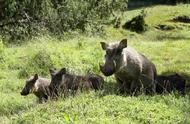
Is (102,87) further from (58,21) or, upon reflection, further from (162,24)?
(162,24)

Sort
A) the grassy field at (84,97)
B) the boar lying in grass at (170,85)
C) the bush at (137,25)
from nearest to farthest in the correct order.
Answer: the grassy field at (84,97) < the boar lying in grass at (170,85) < the bush at (137,25)

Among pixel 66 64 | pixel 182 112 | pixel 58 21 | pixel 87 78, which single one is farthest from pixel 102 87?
pixel 58 21

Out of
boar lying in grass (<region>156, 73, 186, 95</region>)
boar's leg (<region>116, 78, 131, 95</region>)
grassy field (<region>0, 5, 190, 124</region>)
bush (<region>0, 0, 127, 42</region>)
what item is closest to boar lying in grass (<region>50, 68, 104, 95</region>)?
grassy field (<region>0, 5, 190, 124</region>)

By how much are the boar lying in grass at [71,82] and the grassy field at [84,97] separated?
385 mm

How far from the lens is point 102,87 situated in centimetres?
1163

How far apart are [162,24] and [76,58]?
66.9ft

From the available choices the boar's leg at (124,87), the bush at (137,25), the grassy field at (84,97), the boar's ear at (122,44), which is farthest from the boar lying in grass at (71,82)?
the bush at (137,25)

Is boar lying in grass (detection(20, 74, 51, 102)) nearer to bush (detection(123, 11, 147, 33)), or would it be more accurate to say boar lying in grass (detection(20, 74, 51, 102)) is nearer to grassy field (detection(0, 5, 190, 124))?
grassy field (detection(0, 5, 190, 124))

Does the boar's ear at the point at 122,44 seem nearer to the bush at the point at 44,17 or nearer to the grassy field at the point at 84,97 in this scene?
the grassy field at the point at 84,97

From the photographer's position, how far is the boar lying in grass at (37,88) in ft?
36.7

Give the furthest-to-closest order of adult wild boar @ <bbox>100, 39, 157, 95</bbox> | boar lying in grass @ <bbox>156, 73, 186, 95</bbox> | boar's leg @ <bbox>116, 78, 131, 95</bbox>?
boar lying in grass @ <bbox>156, 73, 186, 95</bbox> < boar's leg @ <bbox>116, 78, 131, 95</bbox> < adult wild boar @ <bbox>100, 39, 157, 95</bbox>

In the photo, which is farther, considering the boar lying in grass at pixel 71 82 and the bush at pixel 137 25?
the bush at pixel 137 25

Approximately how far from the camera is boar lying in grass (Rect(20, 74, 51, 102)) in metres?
11.2

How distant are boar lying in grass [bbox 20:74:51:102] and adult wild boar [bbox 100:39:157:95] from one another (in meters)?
1.60
